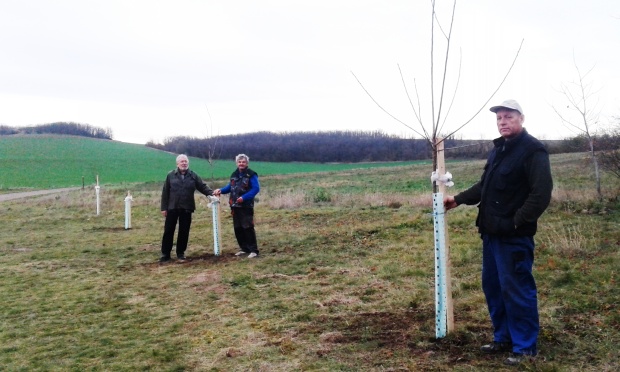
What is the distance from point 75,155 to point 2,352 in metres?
67.8

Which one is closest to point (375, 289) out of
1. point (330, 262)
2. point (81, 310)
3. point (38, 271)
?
point (330, 262)

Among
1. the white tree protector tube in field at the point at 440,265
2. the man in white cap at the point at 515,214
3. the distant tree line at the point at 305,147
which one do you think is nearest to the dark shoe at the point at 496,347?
the man in white cap at the point at 515,214

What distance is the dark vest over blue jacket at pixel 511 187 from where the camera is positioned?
3.82 meters

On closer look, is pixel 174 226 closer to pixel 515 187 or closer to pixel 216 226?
pixel 216 226

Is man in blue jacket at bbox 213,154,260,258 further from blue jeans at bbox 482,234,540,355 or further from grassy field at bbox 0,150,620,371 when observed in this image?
blue jeans at bbox 482,234,540,355

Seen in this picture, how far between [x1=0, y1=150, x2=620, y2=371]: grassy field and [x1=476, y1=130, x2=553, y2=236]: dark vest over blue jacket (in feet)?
3.29

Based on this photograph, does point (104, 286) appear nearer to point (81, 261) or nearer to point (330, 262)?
point (81, 261)

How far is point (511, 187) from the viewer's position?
393 centimetres

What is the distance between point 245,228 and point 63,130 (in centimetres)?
8820

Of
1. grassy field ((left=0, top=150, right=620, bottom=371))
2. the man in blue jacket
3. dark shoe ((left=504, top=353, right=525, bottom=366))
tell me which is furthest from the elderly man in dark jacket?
dark shoe ((left=504, top=353, right=525, bottom=366))

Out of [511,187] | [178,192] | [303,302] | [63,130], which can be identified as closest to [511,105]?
[511,187]

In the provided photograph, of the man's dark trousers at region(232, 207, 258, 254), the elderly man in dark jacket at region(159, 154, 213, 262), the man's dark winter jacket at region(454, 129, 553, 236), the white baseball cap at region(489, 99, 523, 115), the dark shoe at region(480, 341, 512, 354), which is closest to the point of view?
the man's dark winter jacket at region(454, 129, 553, 236)

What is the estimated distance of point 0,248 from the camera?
12219 millimetres

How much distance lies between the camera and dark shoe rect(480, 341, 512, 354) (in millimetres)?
4199
